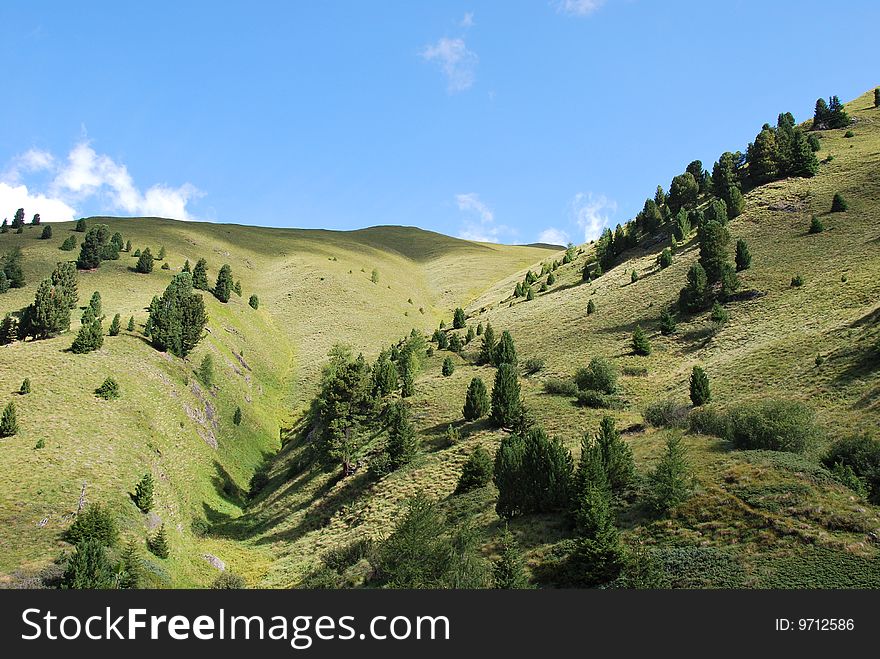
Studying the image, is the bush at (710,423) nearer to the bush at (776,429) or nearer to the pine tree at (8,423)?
the bush at (776,429)

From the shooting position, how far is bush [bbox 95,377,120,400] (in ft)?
132

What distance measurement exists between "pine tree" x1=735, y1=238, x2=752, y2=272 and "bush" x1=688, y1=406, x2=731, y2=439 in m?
36.4

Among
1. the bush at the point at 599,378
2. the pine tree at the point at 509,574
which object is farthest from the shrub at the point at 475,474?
the bush at the point at 599,378

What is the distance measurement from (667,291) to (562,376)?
84.4ft

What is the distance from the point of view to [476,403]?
145 ft

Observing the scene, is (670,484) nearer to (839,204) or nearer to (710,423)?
(710,423)

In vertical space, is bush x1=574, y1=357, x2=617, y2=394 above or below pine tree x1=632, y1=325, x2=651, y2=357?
below

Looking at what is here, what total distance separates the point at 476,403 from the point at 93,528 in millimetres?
27832

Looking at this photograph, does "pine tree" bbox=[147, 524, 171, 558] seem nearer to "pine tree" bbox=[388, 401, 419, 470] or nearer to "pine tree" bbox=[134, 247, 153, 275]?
"pine tree" bbox=[388, 401, 419, 470]

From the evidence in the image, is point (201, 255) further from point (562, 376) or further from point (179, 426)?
point (562, 376)

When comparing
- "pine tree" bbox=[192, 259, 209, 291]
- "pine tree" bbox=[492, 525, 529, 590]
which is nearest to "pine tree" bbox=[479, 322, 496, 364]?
"pine tree" bbox=[492, 525, 529, 590]

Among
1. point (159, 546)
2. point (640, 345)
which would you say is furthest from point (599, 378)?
point (159, 546)

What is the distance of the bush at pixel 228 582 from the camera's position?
91.1ft

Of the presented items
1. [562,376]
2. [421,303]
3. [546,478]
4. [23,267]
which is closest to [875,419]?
[546,478]
